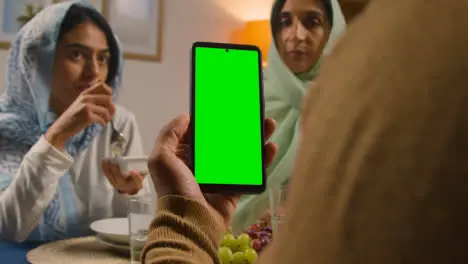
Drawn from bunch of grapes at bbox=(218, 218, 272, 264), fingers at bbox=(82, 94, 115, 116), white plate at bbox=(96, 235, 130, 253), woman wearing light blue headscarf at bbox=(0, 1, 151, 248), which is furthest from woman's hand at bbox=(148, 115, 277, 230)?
fingers at bbox=(82, 94, 115, 116)

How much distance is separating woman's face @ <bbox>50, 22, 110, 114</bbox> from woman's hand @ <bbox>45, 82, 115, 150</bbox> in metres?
0.15

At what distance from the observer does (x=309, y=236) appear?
21cm

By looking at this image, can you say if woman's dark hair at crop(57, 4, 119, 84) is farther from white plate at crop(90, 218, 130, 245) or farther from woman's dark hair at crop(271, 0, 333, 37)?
white plate at crop(90, 218, 130, 245)

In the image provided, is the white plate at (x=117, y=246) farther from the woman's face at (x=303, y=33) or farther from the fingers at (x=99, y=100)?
the woman's face at (x=303, y=33)

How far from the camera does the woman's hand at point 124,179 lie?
5.01 ft

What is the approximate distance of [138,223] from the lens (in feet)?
3.28

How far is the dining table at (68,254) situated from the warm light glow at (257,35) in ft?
4.70

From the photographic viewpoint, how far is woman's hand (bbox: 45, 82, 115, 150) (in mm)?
1456

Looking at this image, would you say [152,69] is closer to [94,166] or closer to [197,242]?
[94,166]

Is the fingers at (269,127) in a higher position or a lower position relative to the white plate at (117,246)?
higher

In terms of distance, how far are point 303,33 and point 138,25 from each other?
916 millimetres

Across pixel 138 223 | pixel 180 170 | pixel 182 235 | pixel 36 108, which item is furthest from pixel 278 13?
pixel 182 235

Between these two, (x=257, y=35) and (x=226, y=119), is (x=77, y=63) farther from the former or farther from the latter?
(x=226, y=119)

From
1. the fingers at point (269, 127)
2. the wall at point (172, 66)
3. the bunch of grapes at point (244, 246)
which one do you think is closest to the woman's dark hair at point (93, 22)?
the wall at point (172, 66)
